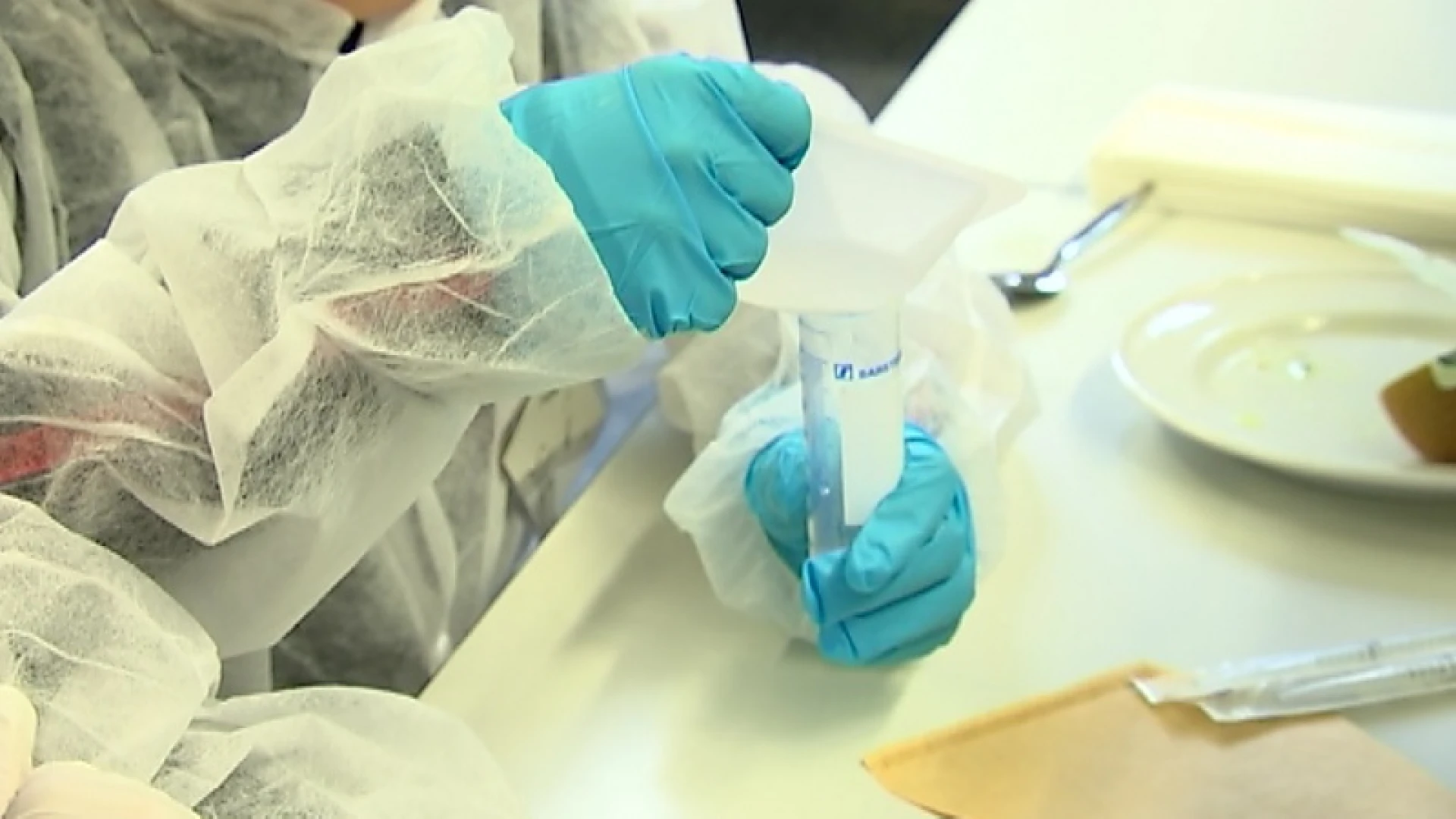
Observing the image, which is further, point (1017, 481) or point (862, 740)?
point (1017, 481)

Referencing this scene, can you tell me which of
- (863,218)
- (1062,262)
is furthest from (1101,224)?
(863,218)

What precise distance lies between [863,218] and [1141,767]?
0.19 meters

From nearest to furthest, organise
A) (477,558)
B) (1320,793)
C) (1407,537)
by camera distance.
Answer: (1320,793)
(1407,537)
(477,558)

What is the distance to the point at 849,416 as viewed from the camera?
1.88 ft

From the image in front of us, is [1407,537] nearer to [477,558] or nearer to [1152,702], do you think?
[1152,702]

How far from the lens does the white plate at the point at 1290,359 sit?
0.67 meters

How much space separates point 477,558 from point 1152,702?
1.09 feet

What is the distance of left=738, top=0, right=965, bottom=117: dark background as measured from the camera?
2121mm

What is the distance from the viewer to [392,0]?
64 cm

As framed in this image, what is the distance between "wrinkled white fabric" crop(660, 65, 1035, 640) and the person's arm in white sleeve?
18 cm

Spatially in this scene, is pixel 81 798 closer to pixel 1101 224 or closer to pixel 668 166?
pixel 668 166

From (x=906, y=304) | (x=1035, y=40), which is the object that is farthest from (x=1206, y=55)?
(x=906, y=304)

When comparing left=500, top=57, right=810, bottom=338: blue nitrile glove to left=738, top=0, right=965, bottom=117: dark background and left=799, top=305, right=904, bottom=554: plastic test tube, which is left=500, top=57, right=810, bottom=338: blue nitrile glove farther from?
left=738, top=0, right=965, bottom=117: dark background

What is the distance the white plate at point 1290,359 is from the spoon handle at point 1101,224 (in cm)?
8
